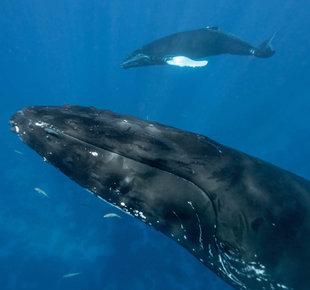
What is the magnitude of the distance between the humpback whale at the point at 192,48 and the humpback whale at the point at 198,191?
1112 cm

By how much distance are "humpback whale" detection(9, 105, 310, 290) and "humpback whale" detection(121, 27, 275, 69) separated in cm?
1112

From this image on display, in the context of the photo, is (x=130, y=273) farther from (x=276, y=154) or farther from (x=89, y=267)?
(x=276, y=154)

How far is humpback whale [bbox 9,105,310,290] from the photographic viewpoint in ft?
8.58

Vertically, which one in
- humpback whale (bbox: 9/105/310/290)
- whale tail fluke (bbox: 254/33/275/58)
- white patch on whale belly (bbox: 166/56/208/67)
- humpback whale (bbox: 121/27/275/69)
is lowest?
humpback whale (bbox: 9/105/310/290)

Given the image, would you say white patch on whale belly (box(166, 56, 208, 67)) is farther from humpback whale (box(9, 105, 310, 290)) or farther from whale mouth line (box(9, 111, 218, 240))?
whale mouth line (box(9, 111, 218, 240))

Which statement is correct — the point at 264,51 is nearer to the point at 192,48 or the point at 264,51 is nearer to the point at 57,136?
the point at 192,48

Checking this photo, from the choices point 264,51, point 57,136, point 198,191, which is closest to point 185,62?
point 264,51

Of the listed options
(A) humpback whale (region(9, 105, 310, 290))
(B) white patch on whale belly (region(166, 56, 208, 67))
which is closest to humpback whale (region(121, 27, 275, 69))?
(B) white patch on whale belly (region(166, 56, 208, 67))

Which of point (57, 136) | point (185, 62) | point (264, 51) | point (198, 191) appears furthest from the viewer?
point (264, 51)

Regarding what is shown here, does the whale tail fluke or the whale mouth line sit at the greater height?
the whale tail fluke

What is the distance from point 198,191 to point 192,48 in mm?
12891

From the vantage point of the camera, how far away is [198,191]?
268cm

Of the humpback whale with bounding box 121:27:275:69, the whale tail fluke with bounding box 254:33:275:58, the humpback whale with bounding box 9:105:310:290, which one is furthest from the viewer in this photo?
the whale tail fluke with bounding box 254:33:275:58

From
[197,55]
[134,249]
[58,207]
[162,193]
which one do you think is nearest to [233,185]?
[162,193]
